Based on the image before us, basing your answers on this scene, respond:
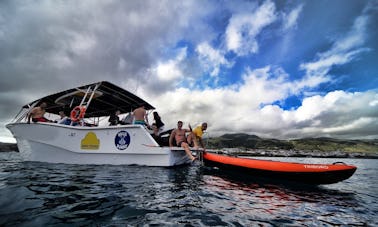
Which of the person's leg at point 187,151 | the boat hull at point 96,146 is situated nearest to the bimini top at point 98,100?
the boat hull at point 96,146

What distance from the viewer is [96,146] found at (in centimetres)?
769

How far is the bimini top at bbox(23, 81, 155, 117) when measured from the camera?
8.88 metres

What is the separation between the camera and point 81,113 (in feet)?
26.5

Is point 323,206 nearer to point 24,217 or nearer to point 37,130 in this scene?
point 24,217

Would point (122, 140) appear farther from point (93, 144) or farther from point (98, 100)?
point (98, 100)

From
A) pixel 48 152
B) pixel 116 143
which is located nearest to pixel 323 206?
pixel 116 143

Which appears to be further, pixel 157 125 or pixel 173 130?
pixel 157 125

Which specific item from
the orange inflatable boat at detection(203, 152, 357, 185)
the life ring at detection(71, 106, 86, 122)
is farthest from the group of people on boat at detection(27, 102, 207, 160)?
the orange inflatable boat at detection(203, 152, 357, 185)

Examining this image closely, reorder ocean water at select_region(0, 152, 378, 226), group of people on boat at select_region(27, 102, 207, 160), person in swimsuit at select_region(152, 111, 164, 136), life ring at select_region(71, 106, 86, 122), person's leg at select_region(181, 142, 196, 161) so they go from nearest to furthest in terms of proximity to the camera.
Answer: ocean water at select_region(0, 152, 378, 226) → person's leg at select_region(181, 142, 196, 161) → group of people on boat at select_region(27, 102, 207, 160) → life ring at select_region(71, 106, 86, 122) → person in swimsuit at select_region(152, 111, 164, 136)

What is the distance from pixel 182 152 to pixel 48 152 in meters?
5.94

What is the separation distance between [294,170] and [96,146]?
23.7 feet

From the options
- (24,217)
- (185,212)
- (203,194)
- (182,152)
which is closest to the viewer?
(24,217)

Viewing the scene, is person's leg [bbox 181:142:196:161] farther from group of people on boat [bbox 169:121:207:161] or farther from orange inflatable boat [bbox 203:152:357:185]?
orange inflatable boat [bbox 203:152:357:185]

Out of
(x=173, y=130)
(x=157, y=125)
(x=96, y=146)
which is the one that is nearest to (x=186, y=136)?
(x=173, y=130)
